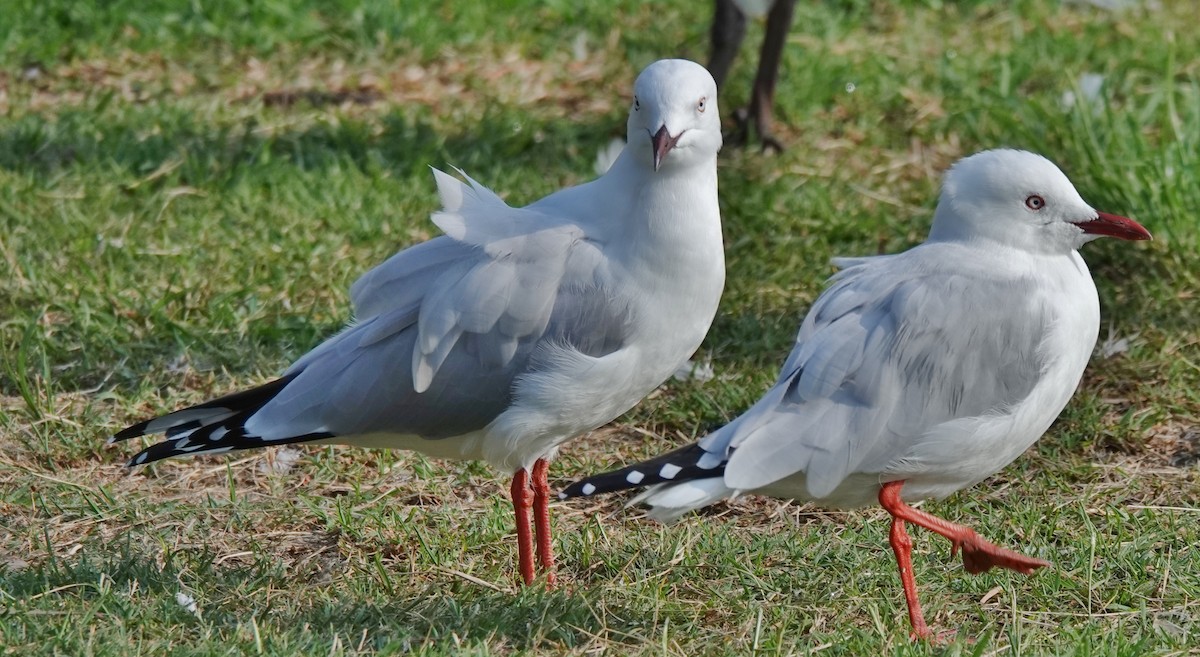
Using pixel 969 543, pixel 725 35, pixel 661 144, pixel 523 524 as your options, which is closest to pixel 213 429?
pixel 523 524

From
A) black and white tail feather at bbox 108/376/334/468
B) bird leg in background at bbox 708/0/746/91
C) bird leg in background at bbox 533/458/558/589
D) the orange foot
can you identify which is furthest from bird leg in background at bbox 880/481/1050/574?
bird leg in background at bbox 708/0/746/91

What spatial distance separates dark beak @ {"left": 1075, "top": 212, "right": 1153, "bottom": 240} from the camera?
3.25 m

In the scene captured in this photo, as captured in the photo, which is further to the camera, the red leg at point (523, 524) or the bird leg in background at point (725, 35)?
the bird leg in background at point (725, 35)

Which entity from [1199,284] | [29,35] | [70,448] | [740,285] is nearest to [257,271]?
[70,448]

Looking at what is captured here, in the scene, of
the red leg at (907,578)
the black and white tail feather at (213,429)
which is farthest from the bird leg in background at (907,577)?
the black and white tail feather at (213,429)

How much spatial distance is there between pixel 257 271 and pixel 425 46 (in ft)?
7.29

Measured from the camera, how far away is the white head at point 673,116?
315 cm

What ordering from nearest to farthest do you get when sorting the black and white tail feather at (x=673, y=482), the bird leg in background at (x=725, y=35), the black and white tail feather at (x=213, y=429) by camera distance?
the black and white tail feather at (x=673, y=482) < the black and white tail feather at (x=213, y=429) < the bird leg in background at (x=725, y=35)

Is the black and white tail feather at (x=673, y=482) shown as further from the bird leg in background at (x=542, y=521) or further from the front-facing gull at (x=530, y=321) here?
the bird leg in background at (x=542, y=521)

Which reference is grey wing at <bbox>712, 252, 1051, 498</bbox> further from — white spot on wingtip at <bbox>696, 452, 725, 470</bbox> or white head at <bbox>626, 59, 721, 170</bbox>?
white head at <bbox>626, 59, 721, 170</bbox>

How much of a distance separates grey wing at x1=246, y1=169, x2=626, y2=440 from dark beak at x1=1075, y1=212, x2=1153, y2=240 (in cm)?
101

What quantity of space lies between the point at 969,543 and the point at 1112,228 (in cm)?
75

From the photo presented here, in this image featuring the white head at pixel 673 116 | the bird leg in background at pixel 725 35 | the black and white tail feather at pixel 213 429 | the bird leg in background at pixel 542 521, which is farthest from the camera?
the bird leg in background at pixel 725 35

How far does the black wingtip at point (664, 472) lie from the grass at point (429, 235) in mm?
325
